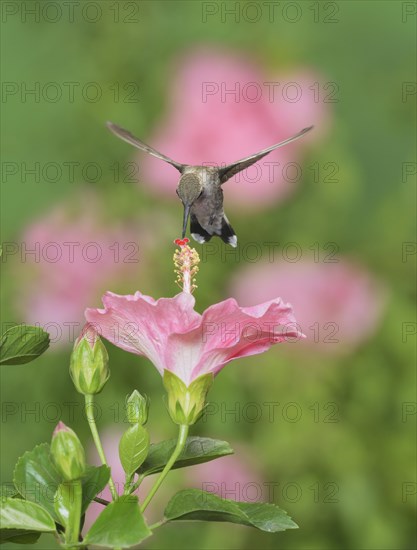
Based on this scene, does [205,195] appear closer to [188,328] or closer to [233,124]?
[188,328]

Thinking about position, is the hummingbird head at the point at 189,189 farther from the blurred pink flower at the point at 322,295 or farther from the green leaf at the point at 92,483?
the blurred pink flower at the point at 322,295

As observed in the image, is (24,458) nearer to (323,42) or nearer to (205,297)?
(205,297)

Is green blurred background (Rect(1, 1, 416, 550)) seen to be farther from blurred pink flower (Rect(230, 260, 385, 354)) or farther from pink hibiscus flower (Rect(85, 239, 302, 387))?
pink hibiscus flower (Rect(85, 239, 302, 387))

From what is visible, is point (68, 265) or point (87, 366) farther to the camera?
point (68, 265)

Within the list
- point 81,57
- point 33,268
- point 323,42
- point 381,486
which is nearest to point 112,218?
point 33,268

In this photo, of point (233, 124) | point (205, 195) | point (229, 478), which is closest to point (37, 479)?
point (205, 195)

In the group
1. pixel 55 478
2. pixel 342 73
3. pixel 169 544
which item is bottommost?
pixel 169 544
